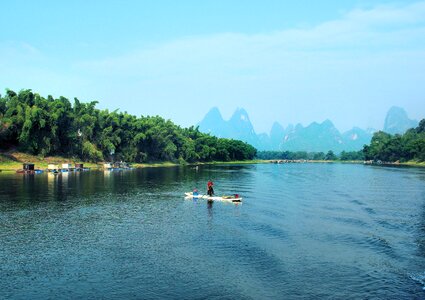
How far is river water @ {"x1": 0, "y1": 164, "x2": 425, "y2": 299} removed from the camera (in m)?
29.1

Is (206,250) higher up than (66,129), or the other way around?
(66,129)

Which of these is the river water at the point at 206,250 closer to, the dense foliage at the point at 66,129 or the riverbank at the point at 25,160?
the riverbank at the point at 25,160

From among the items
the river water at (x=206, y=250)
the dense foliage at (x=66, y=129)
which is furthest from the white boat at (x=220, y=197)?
the dense foliage at (x=66, y=129)

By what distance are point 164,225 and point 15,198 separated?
31.2 m

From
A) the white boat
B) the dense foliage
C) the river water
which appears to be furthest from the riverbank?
the white boat

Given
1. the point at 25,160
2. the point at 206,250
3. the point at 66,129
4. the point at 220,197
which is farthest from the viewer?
the point at 66,129

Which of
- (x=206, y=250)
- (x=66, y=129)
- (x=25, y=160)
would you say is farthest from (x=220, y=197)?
(x=66, y=129)

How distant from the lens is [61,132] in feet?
514

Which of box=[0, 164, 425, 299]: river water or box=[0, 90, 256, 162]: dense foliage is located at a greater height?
box=[0, 90, 256, 162]: dense foliage

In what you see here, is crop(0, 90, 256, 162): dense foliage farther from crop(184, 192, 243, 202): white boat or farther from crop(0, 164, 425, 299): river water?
crop(184, 192, 243, 202): white boat

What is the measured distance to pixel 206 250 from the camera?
38375 mm

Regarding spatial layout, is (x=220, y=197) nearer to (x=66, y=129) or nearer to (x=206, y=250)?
(x=206, y=250)

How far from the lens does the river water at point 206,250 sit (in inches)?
1146

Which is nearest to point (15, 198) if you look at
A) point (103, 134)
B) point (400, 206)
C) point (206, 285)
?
point (206, 285)
